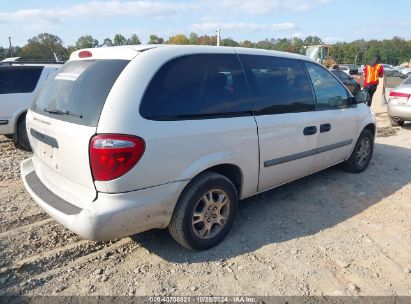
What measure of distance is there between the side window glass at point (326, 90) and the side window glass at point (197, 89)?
51.4 inches

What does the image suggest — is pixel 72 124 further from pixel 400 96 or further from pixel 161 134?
pixel 400 96

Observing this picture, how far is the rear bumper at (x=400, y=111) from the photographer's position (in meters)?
8.57

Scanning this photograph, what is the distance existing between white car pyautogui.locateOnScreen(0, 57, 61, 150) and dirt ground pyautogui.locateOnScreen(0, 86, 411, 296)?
8.04 feet

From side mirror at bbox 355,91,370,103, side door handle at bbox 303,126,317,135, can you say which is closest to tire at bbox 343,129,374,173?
side mirror at bbox 355,91,370,103

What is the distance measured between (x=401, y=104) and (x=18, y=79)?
8.63 meters

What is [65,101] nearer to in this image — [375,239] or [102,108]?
[102,108]

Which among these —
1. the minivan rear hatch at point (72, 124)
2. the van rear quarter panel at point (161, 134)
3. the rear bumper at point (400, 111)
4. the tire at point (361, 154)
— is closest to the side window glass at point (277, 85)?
the van rear quarter panel at point (161, 134)

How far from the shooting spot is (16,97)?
21.6ft

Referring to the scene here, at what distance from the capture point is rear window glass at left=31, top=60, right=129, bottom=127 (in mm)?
2633

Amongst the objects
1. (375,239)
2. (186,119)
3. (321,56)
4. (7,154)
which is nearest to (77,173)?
(186,119)

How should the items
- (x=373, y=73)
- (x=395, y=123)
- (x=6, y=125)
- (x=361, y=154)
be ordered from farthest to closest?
(x=373, y=73), (x=395, y=123), (x=6, y=125), (x=361, y=154)

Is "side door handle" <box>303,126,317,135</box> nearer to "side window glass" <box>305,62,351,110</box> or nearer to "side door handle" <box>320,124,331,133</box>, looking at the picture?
"side door handle" <box>320,124,331,133</box>

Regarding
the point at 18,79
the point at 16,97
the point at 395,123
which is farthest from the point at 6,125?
the point at 395,123

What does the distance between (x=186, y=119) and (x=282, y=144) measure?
4.20 feet
